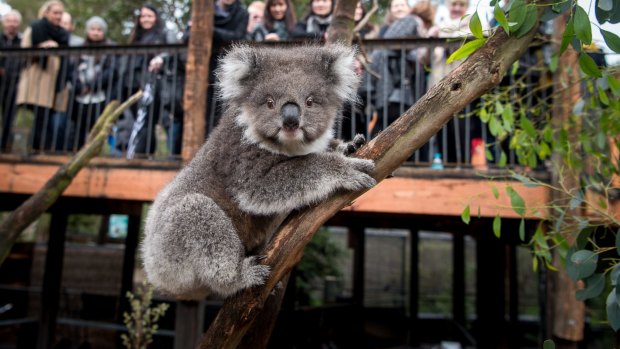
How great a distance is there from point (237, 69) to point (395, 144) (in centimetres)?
95

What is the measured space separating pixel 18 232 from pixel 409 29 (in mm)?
4077

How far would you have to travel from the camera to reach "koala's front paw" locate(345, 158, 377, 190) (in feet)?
7.52

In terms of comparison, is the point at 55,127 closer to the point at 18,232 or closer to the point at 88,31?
the point at 88,31

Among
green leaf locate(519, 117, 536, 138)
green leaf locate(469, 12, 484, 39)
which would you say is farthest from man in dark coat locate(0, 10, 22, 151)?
green leaf locate(469, 12, 484, 39)

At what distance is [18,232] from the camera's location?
3.92 m

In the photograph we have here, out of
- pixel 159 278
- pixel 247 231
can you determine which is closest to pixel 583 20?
pixel 247 231

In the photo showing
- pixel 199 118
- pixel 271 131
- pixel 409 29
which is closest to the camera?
pixel 271 131

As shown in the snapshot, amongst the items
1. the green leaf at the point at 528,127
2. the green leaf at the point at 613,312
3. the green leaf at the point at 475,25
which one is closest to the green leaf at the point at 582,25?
the green leaf at the point at 475,25

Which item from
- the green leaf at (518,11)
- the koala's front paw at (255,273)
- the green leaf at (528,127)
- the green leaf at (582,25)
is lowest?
the koala's front paw at (255,273)

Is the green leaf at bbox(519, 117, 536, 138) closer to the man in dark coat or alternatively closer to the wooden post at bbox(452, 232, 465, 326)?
the man in dark coat

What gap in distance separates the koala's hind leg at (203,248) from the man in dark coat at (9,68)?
438 centimetres

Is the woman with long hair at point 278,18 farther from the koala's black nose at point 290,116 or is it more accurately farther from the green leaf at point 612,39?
the green leaf at point 612,39

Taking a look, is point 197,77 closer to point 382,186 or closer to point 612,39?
point 382,186

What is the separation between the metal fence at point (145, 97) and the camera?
521cm
